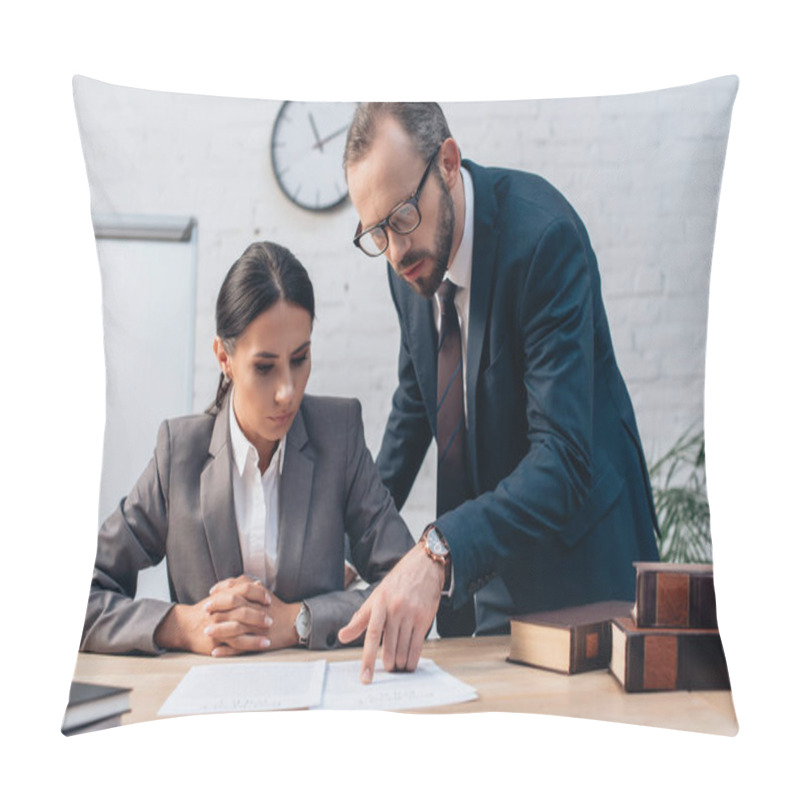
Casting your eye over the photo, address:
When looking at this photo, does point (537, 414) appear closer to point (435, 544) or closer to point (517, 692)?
point (435, 544)

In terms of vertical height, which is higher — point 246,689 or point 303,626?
point 303,626

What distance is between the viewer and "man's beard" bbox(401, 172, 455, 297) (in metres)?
1.85

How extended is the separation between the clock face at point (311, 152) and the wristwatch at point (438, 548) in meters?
0.67

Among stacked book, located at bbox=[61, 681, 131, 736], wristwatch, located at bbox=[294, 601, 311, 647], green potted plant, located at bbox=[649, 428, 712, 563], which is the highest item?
green potted plant, located at bbox=[649, 428, 712, 563]

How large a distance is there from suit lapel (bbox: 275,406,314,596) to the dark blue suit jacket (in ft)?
0.52

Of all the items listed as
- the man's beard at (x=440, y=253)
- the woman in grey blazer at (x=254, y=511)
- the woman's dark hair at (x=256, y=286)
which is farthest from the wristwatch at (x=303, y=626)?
the man's beard at (x=440, y=253)

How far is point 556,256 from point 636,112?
315 mm

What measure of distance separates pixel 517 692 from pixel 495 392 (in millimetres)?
572

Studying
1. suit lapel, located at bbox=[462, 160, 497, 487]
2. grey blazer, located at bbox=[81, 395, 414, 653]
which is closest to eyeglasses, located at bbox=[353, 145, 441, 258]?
suit lapel, located at bbox=[462, 160, 497, 487]

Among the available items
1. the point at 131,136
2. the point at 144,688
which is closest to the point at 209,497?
the point at 144,688

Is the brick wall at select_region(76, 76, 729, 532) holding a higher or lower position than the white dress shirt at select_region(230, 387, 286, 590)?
higher

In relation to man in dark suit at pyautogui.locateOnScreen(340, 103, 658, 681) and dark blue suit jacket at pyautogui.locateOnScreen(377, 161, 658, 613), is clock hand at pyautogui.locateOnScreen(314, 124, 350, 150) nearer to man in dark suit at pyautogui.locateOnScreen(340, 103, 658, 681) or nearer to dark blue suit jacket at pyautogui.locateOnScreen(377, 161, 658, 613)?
man in dark suit at pyautogui.locateOnScreen(340, 103, 658, 681)

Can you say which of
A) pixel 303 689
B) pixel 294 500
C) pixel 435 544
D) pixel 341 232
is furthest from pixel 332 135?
pixel 303 689

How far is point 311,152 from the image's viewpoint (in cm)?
182
